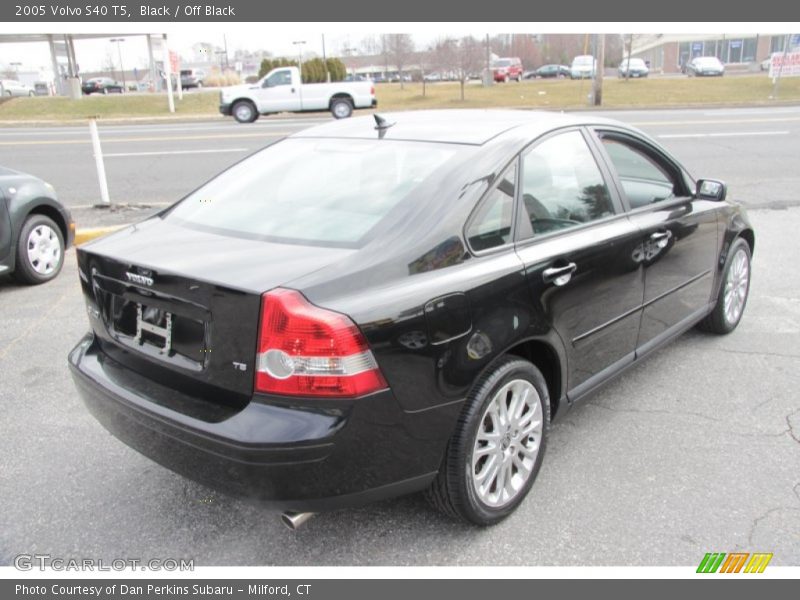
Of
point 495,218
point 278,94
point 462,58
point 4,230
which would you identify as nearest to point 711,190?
point 495,218

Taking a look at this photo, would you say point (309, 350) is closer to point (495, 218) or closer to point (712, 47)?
point (495, 218)

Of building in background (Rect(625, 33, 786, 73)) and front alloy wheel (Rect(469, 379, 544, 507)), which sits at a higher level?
building in background (Rect(625, 33, 786, 73))

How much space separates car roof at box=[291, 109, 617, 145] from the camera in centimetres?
313

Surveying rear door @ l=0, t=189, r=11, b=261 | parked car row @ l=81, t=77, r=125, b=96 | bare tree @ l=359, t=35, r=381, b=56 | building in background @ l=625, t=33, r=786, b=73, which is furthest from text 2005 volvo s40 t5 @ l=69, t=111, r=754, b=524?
building in background @ l=625, t=33, r=786, b=73

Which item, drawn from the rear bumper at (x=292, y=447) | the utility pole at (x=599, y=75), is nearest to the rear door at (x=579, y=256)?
the rear bumper at (x=292, y=447)

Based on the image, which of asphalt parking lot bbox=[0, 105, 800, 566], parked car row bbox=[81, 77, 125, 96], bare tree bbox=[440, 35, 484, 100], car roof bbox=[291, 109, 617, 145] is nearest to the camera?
asphalt parking lot bbox=[0, 105, 800, 566]

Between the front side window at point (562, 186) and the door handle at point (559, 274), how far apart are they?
0.19m

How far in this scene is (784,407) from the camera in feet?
12.3

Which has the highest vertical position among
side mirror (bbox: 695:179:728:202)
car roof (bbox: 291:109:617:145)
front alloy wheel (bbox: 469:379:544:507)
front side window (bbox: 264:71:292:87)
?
front side window (bbox: 264:71:292:87)

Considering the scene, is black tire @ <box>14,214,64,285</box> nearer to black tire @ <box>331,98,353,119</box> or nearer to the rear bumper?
the rear bumper

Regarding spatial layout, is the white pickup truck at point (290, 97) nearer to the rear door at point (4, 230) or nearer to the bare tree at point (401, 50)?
the bare tree at point (401, 50)

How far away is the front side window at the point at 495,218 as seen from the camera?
2.67m

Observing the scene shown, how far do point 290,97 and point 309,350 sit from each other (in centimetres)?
2380

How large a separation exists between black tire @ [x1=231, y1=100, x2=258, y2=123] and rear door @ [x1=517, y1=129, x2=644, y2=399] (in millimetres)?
22430
